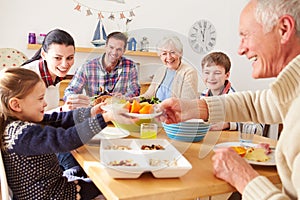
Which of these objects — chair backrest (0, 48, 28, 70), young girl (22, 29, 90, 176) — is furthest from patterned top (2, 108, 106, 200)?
chair backrest (0, 48, 28, 70)

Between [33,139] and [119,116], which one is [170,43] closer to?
[119,116]

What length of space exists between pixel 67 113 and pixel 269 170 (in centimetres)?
89

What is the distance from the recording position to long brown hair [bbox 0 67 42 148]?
4.15ft

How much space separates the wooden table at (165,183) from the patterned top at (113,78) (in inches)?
11.0

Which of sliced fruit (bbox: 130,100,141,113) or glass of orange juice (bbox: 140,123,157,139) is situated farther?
glass of orange juice (bbox: 140,123,157,139)

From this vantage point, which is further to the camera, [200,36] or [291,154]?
[200,36]

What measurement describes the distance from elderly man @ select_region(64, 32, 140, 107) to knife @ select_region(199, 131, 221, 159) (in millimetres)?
339

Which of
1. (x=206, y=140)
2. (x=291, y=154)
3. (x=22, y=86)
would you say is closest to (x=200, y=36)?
(x=206, y=140)

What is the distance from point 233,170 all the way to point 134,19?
3249 millimetres

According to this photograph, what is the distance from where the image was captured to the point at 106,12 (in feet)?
12.8

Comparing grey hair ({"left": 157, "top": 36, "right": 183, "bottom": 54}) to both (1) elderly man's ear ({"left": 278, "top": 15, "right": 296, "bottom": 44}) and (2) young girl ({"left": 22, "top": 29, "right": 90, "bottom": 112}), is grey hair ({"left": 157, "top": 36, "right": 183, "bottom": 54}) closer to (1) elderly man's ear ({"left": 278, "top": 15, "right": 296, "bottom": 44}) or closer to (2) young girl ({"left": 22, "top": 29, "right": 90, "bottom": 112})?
Result: (1) elderly man's ear ({"left": 278, "top": 15, "right": 296, "bottom": 44})

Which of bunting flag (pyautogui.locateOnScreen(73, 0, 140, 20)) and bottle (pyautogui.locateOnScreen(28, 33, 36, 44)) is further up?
bunting flag (pyautogui.locateOnScreen(73, 0, 140, 20))

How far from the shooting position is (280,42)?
98 centimetres

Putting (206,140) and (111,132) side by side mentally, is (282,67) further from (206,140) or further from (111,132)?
(111,132)
